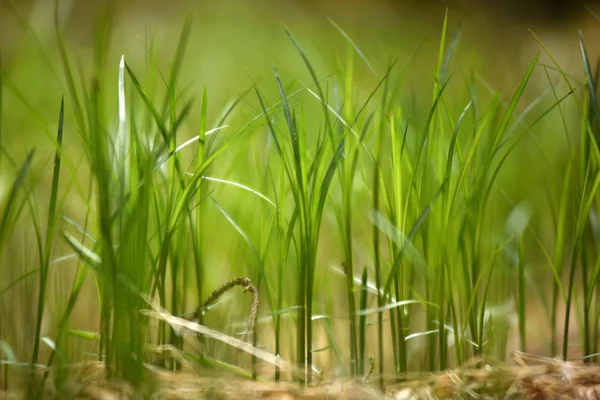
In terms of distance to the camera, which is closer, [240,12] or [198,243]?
[198,243]

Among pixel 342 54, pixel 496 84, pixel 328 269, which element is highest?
pixel 342 54

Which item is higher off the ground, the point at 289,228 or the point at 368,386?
the point at 289,228

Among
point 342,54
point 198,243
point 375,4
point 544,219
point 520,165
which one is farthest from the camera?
point 375,4

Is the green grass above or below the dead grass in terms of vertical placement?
above

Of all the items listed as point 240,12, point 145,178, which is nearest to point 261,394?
point 145,178

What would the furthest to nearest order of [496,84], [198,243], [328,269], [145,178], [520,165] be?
[496,84] → [520,165] → [328,269] → [198,243] → [145,178]

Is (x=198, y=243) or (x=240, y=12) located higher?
(x=240, y=12)

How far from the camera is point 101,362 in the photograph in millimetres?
542

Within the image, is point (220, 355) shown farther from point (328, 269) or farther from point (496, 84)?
point (496, 84)

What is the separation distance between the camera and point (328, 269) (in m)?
0.90

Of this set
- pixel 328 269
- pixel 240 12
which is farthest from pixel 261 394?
pixel 240 12

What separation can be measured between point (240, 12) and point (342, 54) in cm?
51

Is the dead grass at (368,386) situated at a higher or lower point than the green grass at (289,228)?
lower

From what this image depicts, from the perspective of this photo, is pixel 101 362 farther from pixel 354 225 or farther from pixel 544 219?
pixel 544 219
